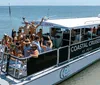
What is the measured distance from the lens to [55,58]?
9.50 m

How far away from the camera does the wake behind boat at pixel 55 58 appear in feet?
26.7

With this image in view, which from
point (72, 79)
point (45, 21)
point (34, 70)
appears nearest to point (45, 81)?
point (34, 70)

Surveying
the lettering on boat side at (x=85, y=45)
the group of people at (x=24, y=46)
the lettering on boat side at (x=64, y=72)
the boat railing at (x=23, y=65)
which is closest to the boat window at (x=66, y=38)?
the lettering on boat side at (x=85, y=45)

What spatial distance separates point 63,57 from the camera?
10.0 m

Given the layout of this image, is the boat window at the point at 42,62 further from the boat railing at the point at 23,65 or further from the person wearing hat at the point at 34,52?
the person wearing hat at the point at 34,52

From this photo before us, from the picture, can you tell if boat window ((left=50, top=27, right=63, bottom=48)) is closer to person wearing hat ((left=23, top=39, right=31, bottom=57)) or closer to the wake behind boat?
the wake behind boat

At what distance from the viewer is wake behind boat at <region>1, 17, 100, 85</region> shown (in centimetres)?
813

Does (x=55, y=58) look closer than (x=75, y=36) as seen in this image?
Yes

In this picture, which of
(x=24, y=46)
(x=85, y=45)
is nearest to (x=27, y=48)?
(x=24, y=46)

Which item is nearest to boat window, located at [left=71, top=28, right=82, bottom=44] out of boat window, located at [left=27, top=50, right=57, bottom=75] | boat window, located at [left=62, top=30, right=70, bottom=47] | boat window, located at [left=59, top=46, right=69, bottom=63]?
boat window, located at [left=62, top=30, right=70, bottom=47]

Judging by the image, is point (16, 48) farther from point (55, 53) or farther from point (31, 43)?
point (55, 53)

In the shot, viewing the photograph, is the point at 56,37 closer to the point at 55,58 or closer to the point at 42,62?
the point at 55,58

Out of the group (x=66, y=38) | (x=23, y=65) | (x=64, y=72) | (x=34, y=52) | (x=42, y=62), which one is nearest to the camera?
(x=23, y=65)

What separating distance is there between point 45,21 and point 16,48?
2796 millimetres
